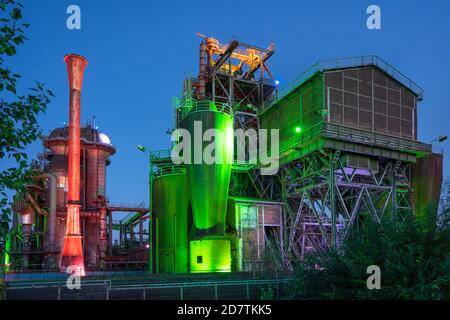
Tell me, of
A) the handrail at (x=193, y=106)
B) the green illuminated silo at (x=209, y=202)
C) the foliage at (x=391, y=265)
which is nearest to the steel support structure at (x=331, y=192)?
the green illuminated silo at (x=209, y=202)

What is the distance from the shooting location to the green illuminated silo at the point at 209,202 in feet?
135

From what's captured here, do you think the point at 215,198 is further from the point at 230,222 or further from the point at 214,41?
the point at 214,41

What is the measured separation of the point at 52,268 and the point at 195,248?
82.3 ft

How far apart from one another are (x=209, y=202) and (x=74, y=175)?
58.8 ft

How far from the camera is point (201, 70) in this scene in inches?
2201

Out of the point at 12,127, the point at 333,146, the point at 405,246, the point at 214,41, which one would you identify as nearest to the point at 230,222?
the point at 333,146

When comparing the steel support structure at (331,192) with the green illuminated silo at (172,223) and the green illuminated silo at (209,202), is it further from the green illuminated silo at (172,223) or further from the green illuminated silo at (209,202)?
the green illuminated silo at (172,223)

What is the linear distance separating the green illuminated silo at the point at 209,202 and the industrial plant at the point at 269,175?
9 cm

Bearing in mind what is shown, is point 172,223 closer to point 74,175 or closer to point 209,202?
point 209,202

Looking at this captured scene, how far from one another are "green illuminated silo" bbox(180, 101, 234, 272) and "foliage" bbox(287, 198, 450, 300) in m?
22.6

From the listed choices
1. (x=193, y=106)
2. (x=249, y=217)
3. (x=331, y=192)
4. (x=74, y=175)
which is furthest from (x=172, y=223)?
(x=331, y=192)

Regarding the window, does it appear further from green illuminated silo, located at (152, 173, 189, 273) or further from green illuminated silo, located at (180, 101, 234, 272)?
→ green illuminated silo, located at (152, 173, 189, 273)

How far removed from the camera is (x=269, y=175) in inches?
1975

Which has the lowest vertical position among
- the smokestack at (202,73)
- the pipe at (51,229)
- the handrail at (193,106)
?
the pipe at (51,229)
